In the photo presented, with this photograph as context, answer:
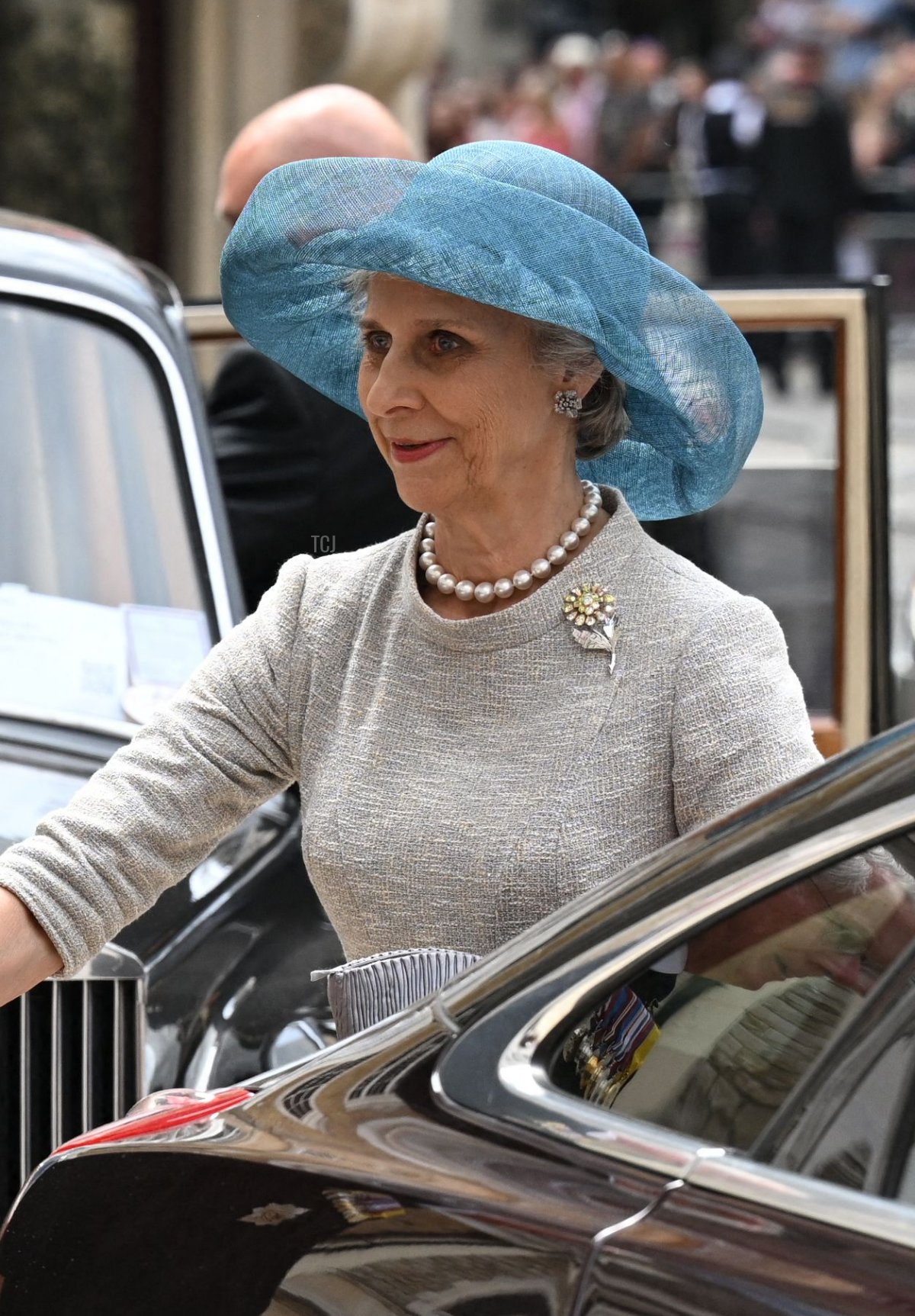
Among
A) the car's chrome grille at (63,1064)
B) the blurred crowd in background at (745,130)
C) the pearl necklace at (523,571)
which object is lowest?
the car's chrome grille at (63,1064)

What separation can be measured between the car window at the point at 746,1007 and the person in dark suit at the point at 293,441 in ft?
5.77

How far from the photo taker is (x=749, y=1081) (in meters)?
1.63

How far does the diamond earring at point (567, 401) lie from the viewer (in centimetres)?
228

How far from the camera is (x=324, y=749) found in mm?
2305

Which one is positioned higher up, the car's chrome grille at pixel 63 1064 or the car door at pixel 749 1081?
the car door at pixel 749 1081

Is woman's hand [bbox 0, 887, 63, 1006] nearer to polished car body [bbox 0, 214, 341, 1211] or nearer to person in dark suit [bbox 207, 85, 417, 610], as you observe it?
polished car body [bbox 0, 214, 341, 1211]

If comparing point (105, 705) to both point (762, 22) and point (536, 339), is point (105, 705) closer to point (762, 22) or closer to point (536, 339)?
point (536, 339)

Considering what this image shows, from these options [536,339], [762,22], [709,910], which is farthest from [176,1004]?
[762,22]

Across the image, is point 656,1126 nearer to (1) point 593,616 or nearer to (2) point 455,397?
(1) point 593,616

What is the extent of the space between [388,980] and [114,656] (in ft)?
5.36

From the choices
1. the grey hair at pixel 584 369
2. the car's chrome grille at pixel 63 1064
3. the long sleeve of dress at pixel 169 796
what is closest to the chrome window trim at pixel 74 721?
the car's chrome grille at pixel 63 1064

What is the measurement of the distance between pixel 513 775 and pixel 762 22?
19374 mm

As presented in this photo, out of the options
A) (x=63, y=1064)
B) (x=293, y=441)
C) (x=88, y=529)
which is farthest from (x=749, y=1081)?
(x=293, y=441)

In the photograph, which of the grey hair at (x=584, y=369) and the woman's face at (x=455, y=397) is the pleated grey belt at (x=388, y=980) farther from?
the grey hair at (x=584, y=369)
